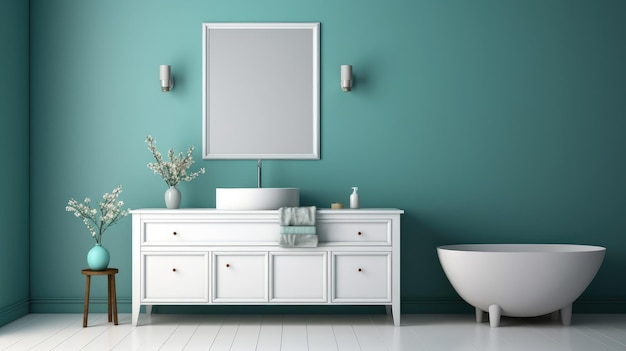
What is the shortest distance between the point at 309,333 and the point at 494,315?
114 cm

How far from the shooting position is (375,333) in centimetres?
429

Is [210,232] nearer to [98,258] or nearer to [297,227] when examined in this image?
[297,227]

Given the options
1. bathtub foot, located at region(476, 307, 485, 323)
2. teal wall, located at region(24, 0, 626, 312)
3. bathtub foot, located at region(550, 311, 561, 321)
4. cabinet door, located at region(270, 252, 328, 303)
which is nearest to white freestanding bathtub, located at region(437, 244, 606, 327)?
bathtub foot, located at region(476, 307, 485, 323)

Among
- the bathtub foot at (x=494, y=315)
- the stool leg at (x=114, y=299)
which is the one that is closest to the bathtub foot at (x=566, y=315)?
the bathtub foot at (x=494, y=315)

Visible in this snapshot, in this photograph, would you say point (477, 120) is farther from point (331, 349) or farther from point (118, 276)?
point (118, 276)

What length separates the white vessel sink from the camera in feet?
14.9

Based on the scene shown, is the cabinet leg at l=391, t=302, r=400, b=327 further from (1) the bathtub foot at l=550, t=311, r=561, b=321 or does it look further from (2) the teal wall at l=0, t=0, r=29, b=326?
(2) the teal wall at l=0, t=0, r=29, b=326

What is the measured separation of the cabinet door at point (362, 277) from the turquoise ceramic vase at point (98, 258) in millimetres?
1459

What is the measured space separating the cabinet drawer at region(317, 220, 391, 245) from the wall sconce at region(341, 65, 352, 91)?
3.20 feet

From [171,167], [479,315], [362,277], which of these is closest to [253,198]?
[171,167]

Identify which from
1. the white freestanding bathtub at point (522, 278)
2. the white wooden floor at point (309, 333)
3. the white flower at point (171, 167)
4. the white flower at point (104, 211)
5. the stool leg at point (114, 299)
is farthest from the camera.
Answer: the white flower at point (171, 167)

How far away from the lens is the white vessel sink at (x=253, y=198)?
454 centimetres

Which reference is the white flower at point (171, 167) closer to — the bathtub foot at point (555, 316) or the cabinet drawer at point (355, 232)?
the cabinet drawer at point (355, 232)

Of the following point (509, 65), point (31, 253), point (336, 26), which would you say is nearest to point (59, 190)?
point (31, 253)
